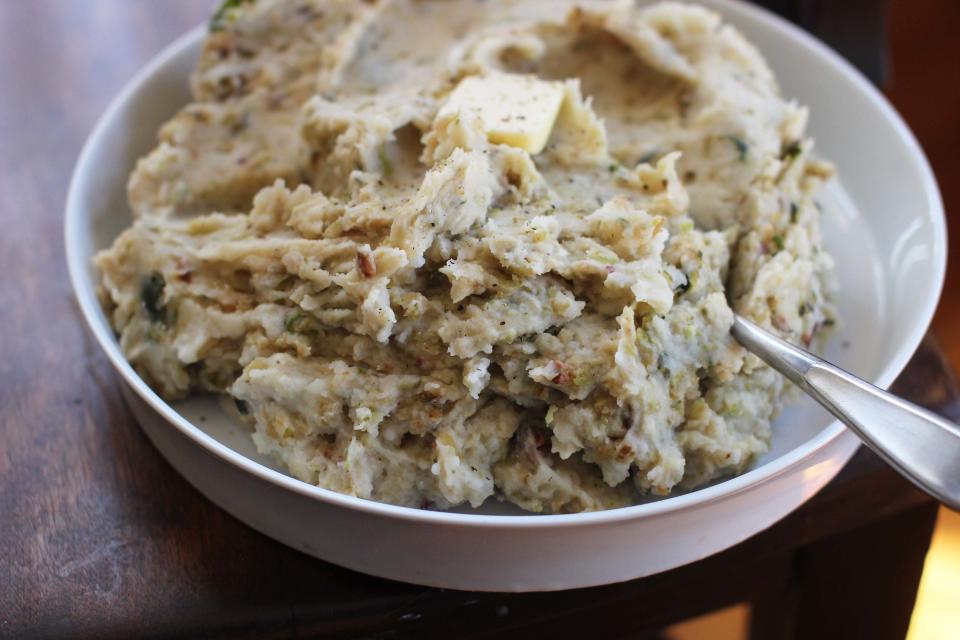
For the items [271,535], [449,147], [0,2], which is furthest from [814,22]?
[0,2]

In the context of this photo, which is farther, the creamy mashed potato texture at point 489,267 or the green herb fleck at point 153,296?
the green herb fleck at point 153,296

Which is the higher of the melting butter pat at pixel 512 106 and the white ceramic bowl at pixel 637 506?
the melting butter pat at pixel 512 106

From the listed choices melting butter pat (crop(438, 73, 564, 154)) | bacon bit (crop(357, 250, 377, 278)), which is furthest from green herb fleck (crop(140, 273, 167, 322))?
melting butter pat (crop(438, 73, 564, 154))

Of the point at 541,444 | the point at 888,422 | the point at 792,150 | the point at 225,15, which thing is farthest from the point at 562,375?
the point at 225,15

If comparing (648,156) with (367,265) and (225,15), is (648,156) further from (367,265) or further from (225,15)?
(225,15)

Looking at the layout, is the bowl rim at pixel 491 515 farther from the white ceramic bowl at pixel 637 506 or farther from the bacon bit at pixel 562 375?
the bacon bit at pixel 562 375

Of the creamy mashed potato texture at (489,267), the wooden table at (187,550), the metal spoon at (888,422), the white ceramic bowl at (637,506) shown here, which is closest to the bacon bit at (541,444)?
the creamy mashed potato texture at (489,267)

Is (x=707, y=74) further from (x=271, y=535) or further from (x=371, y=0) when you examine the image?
(x=271, y=535)
